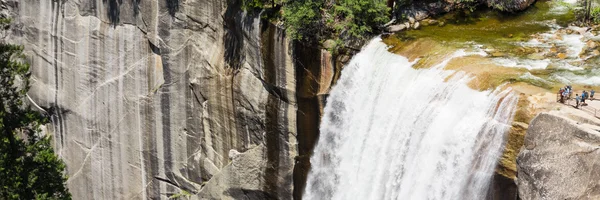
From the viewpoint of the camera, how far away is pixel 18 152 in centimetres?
2442

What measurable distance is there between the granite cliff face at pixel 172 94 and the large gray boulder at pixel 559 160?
29.7ft

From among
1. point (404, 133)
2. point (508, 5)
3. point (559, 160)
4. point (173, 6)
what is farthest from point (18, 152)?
point (508, 5)

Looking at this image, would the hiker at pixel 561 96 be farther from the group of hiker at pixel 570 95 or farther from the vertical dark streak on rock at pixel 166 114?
the vertical dark streak on rock at pixel 166 114

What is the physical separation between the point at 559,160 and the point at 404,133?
572 centimetres

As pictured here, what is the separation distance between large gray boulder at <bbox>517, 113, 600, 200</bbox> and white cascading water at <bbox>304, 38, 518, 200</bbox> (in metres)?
1.05

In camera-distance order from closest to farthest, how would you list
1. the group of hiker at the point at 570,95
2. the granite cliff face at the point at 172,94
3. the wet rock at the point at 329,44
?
the group of hiker at the point at 570,95 → the wet rock at the point at 329,44 → the granite cliff face at the point at 172,94

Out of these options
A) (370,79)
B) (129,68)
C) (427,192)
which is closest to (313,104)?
(370,79)

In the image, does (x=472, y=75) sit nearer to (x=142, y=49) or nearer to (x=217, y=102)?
(x=217, y=102)

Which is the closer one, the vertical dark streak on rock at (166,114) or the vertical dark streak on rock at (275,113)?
the vertical dark streak on rock at (275,113)

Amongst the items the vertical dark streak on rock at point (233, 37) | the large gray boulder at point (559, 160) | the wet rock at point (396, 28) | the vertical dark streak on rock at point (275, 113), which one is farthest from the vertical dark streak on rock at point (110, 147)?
the large gray boulder at point (559, 160)

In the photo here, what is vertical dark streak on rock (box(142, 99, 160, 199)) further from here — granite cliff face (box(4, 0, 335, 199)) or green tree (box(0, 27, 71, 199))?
green tree (box(0, 27, 71, 199))

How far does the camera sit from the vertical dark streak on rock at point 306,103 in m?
26.5

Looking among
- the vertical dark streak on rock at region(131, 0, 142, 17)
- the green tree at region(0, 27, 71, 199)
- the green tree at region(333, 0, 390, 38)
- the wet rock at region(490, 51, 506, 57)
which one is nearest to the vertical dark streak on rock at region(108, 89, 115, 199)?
the vertical dark streak on rock at region(131, 0, 142, 17)

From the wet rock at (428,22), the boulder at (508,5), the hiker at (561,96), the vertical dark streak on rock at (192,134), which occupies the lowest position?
the vertical dark streak on rock at (192,134)
